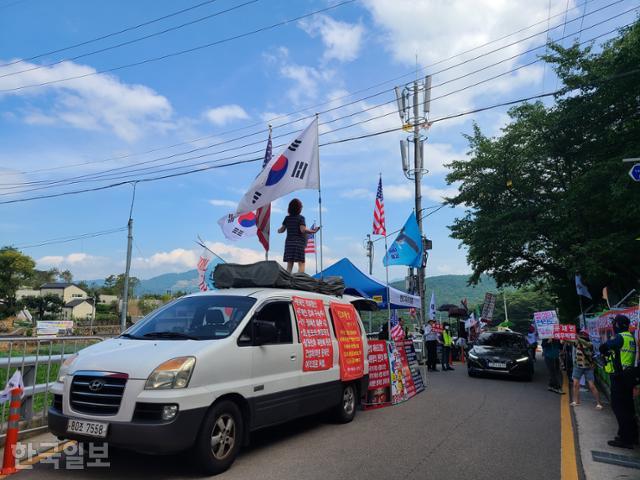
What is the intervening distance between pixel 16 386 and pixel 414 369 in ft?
27.3

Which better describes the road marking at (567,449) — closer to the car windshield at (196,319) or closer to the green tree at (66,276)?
the car windshield at (196,319)

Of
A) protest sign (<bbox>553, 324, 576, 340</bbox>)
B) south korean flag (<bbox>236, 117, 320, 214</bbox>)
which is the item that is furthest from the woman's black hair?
protest sign (<bbox>553, 324, 576, 340</bbox>)

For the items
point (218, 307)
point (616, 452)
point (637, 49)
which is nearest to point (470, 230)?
point (637, 49)

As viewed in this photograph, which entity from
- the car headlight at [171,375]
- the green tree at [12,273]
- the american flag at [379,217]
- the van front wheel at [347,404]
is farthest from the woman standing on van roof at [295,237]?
the green tree at [12,273]

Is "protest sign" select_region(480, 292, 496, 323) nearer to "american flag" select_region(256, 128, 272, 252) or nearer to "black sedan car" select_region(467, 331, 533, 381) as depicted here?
"black sedan car" select_region(467, 331, 533, 381)

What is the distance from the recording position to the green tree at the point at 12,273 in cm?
6359

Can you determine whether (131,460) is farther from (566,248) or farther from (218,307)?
(566,248)

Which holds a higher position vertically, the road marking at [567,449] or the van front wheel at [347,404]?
the van front wheel at [347,404]

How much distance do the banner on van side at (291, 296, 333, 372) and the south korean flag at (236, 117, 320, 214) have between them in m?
3.16

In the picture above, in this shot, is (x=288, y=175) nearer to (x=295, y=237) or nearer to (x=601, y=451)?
(x=295, y=237)

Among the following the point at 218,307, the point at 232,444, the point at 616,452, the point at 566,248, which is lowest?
the point at 616,452

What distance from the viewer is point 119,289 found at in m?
98.1

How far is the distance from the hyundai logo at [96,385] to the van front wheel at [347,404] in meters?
3.83

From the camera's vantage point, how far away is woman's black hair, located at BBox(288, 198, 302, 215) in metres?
9.21
